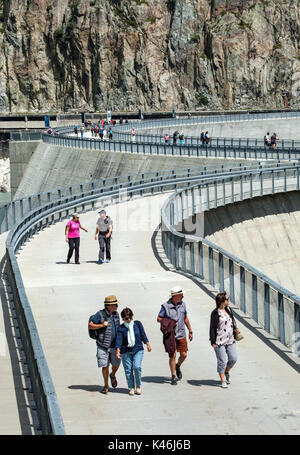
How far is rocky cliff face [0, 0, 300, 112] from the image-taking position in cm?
13188

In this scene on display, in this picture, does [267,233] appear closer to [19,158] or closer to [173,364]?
[173,364]

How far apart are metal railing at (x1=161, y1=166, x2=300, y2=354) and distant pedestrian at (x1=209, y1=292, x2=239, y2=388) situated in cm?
176

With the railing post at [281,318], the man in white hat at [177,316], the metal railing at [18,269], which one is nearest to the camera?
the metal railing at [18,269]

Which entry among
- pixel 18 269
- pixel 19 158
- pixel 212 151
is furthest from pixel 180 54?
pixel 18 269

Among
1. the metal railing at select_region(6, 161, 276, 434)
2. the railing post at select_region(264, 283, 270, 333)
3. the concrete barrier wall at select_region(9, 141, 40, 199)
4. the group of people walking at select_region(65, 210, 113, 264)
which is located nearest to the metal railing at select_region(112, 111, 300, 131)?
the concrete barrier wall at select_region(9, 141, 40, 199)

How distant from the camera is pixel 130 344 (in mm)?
11172

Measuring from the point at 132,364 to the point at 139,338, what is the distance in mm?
349

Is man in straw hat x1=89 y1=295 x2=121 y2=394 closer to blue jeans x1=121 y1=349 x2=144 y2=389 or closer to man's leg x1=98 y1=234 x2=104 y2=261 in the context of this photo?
blue jeans x1=121 y1=349 x2=144 y2=389

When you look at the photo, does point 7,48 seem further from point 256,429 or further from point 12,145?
point 256,429

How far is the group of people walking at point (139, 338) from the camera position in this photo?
11227 mm

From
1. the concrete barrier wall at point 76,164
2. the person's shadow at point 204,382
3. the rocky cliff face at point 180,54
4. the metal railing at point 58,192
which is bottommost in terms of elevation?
the person's shadow at point 204,382

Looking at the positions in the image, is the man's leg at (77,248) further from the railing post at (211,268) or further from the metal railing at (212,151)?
the metal railing at (212,151)

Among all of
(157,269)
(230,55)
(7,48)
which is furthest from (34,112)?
(157,269)

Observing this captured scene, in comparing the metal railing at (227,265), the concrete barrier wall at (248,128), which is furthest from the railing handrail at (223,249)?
the concrete barrier wall at (248,128)
